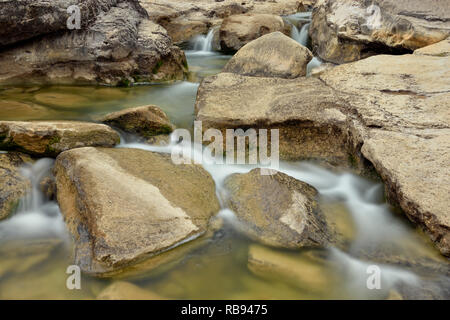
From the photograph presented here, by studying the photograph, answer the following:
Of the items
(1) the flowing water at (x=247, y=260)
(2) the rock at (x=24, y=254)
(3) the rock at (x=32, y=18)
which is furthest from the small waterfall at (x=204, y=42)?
(2) the rock at (x=24, y=254)

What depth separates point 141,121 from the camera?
14.5ft

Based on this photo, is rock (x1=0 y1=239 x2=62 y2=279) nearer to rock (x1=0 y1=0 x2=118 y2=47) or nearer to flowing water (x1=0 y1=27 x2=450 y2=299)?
flowing water (x1=0 y1=27 x2=450 y2=299)


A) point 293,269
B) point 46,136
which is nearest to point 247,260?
point 293,269

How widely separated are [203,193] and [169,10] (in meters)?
10.0

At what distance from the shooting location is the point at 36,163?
144 inches

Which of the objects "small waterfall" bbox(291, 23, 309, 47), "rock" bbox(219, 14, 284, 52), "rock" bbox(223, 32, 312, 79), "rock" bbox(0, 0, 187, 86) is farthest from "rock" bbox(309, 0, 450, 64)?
"rock" bbox(0, 0, 187, 86)

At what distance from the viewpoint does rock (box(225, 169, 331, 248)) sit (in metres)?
2.82

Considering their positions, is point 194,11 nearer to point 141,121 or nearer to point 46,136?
point 141,121

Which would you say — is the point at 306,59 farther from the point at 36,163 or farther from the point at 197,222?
the point at 36,163

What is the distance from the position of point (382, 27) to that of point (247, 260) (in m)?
5.67

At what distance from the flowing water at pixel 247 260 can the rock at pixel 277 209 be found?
10 cm

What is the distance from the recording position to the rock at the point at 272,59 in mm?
5609

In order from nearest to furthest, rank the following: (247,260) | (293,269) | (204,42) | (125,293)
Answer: (125,293) → (293,269) → (247,260) → (204,42)

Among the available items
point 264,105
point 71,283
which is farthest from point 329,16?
point 71,283
